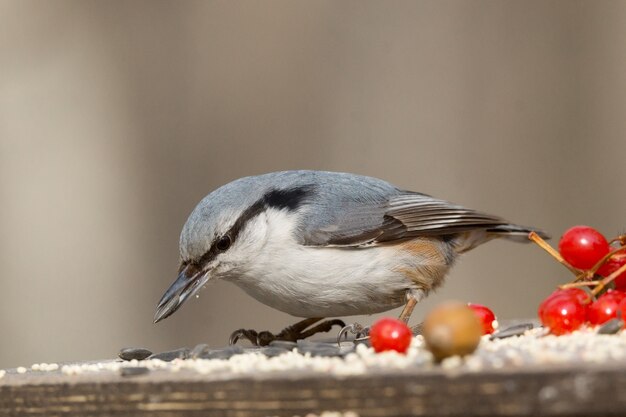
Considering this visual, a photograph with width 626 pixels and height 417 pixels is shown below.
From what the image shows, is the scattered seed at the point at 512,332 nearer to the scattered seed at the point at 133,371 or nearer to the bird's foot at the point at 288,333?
the scattered seed at the point at 133,371

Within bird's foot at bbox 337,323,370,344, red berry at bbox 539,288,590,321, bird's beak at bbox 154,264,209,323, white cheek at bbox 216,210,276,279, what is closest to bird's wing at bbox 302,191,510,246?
white cheek at bbox 216,210,276,279

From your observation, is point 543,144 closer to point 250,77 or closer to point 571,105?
point 571,105

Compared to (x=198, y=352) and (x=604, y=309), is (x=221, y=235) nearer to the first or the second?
(x=198, y=352)

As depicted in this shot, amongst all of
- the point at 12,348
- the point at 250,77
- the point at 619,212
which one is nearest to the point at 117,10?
the point at 250,77

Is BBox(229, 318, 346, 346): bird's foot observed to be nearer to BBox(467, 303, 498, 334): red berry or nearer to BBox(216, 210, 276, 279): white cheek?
BBox(216, 210, 276, 279): white cheek

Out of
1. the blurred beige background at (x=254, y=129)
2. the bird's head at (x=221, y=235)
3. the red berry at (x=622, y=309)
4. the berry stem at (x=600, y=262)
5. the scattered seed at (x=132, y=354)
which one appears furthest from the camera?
the blurred beige background at (x=254, y=129)

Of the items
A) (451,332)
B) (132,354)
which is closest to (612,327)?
(451,332)

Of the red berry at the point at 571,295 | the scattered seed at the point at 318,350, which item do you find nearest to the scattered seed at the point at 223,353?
the scattered seed at the point at 318,350
